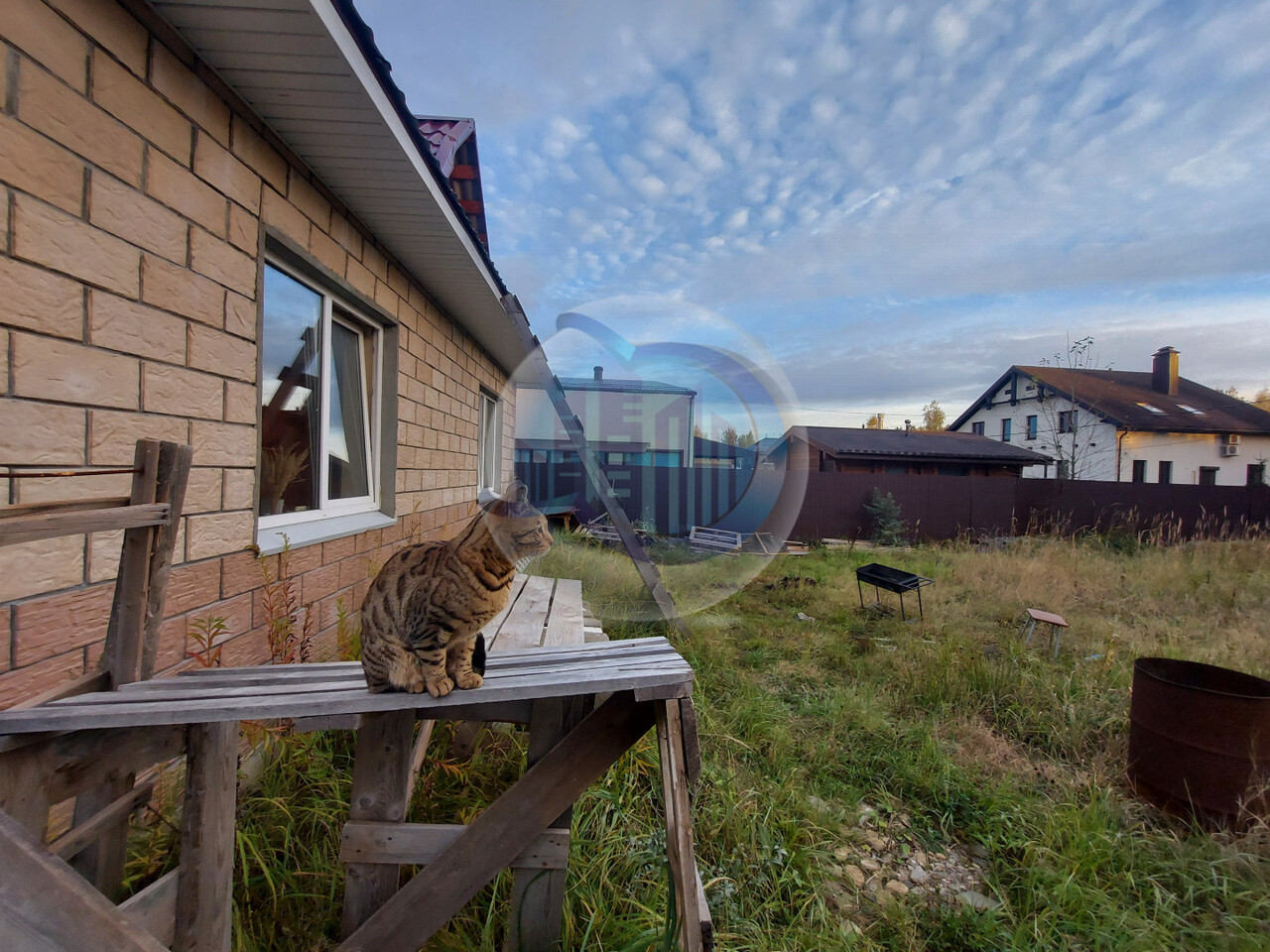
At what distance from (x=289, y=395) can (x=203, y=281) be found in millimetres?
803

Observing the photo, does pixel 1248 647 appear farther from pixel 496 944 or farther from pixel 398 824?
pixel 398 824

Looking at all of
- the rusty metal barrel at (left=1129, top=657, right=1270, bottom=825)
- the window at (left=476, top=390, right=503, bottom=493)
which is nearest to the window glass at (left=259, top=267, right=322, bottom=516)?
the window at (left=476, top=390, right=503, bottom=493)

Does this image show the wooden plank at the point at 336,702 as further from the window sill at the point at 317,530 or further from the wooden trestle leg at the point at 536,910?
the window sill at the point at 317,530

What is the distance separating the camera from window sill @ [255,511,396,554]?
2311 mm

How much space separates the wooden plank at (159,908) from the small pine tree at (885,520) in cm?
1224

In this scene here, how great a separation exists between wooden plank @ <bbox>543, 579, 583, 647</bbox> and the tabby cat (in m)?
1.33

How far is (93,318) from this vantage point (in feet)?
5.03

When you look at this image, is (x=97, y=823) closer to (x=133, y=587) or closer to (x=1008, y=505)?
(x=133, y=587)

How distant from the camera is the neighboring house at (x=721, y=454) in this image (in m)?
3.69

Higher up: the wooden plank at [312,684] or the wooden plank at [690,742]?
the wooden plank at [312,684]

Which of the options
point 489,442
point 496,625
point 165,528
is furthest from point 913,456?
point 165,528

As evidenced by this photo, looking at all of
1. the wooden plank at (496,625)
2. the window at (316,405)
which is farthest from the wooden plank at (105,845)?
the window at (316,405)

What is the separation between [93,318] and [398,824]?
68.6 inches

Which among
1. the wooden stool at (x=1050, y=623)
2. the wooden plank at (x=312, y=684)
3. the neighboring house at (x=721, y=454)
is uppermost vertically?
the neighboring house at (x=721, y=454)
